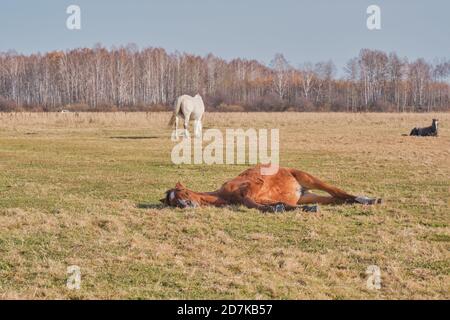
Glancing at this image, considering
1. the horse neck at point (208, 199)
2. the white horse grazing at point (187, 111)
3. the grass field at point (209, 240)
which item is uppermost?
the white horse grazing at point (187, 111)

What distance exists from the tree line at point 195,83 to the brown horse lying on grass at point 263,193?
60978 millimetres

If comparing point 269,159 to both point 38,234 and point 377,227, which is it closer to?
point 377,227

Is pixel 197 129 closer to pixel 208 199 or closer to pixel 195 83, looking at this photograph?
pixel 208 199

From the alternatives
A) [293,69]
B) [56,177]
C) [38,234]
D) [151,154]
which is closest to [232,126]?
[151,154]

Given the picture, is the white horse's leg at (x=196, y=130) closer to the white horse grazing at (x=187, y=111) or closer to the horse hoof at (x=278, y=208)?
the white horse grazing at (x=187, y=111)

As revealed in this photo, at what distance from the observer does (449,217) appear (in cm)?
813

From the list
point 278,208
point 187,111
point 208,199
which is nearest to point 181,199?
point 208,199

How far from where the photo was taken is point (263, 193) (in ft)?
27.8

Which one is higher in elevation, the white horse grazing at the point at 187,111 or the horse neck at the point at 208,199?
the white horse grazing at the point at 187,111

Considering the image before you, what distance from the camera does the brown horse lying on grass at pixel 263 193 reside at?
27.6 feet

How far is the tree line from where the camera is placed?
7581 centimetres

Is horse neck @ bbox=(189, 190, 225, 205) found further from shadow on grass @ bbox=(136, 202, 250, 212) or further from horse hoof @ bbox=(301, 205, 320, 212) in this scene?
horse hoof @ bbox=(301, 205, 320, 212)

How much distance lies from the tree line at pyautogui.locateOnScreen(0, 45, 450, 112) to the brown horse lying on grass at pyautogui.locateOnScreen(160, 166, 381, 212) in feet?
200

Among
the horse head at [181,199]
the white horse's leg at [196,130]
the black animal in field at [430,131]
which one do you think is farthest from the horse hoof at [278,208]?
the black animal in field at [430,131]
